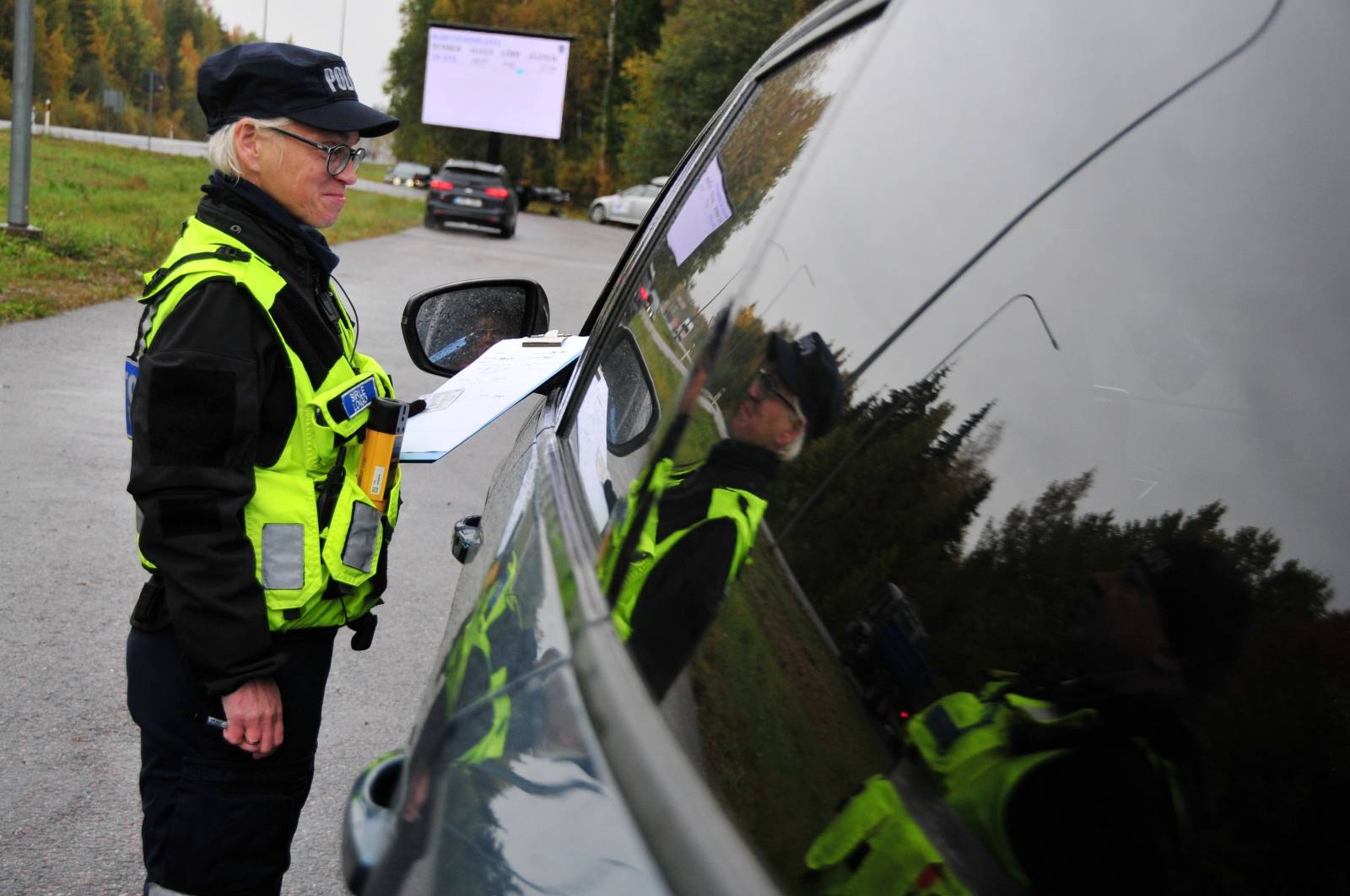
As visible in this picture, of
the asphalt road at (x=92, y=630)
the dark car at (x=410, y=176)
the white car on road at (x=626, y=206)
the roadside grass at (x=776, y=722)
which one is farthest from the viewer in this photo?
the dark car at (x=410, y=176)

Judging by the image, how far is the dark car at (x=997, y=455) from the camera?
2.56 feet

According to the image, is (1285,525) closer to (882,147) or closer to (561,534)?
(882,147)

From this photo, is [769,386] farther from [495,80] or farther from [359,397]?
[495,80]

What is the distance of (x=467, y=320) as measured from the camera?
2725mm

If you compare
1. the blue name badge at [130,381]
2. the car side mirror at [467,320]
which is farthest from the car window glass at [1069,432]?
the car side mirror at [467,320]

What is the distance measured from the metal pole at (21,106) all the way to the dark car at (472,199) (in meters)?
14.7

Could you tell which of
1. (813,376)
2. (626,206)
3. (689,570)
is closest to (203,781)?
(689,570)

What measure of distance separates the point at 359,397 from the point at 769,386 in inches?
40.4

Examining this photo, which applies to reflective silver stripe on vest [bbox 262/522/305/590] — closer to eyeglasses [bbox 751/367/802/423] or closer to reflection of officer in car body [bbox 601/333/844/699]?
reflection of officer in car body [bbox 601/333/844/699]

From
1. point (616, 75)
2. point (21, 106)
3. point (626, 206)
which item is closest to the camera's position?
point (21, 106)

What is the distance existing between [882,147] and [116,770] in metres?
3.11

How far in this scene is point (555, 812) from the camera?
99 centimetres

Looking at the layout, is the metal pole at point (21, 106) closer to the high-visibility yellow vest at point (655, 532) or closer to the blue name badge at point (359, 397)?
the blue name badge at point (359, 397)

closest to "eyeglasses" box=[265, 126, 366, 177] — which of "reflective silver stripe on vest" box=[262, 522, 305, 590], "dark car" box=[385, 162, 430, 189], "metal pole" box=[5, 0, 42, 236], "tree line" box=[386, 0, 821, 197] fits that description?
"reflective silver stripe on vest" box=[262, 522, 305, 590]
